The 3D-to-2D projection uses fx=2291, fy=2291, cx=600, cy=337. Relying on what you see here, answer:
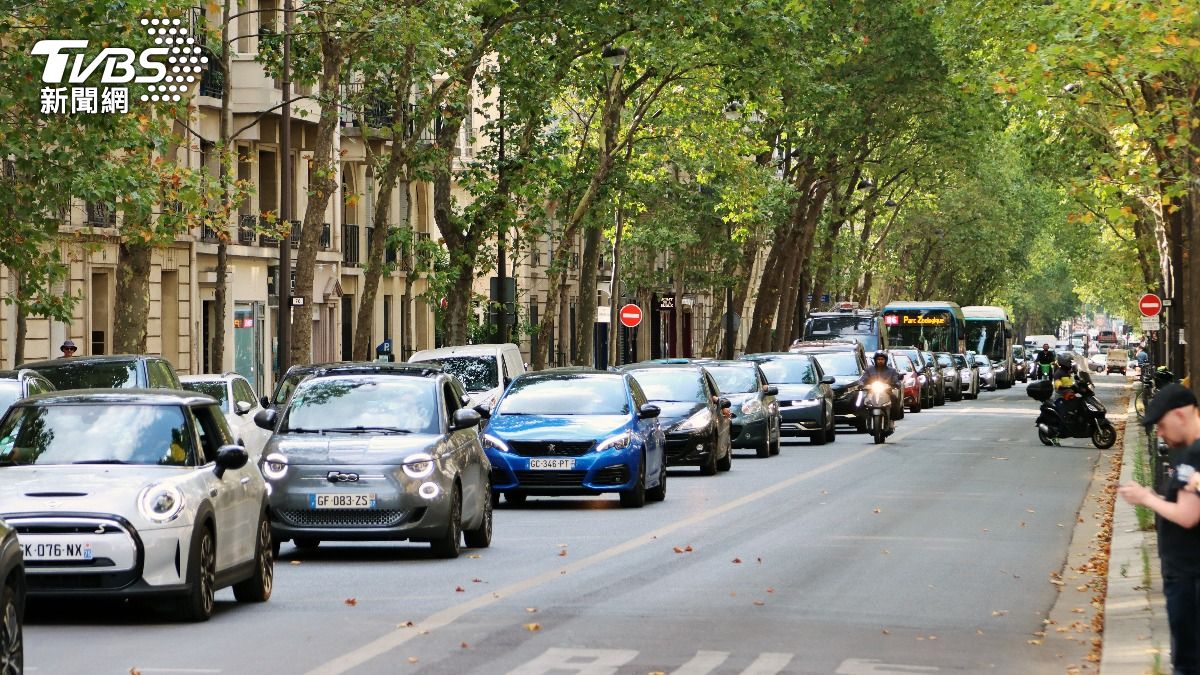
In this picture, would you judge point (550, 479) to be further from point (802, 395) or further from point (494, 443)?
point (802, 395)

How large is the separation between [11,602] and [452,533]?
840 cm

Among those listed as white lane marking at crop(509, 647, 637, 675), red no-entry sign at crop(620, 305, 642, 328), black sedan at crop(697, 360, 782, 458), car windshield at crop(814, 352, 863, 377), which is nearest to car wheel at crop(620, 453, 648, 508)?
black sedan at crop(697, 360, 782, 458)

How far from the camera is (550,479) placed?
2397 centimetres

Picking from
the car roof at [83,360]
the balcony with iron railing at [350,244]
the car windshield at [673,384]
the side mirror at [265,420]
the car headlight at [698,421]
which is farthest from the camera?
the balcony with iron railing at [350,244]

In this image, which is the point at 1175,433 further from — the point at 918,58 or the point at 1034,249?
the point at 1034,249

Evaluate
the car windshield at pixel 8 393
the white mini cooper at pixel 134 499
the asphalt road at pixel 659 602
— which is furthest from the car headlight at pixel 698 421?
the white mini cooper at pixel 134 499

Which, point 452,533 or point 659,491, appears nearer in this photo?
point 452,533

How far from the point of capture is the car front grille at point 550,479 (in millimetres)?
23828

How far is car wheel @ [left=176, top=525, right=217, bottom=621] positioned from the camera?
13055 mm

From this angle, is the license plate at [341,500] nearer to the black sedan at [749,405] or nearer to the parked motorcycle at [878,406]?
the black sedan at [749,405]

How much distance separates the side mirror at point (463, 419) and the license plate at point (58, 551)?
578 centimetres

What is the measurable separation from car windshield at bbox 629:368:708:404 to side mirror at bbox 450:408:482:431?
12.0m

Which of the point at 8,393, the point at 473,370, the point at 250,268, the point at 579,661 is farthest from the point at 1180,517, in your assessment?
the point at 250,268

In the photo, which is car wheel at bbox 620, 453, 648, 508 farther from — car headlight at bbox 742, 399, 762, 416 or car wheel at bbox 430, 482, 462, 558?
car headlight at bbox 742, 399, 762, 416
